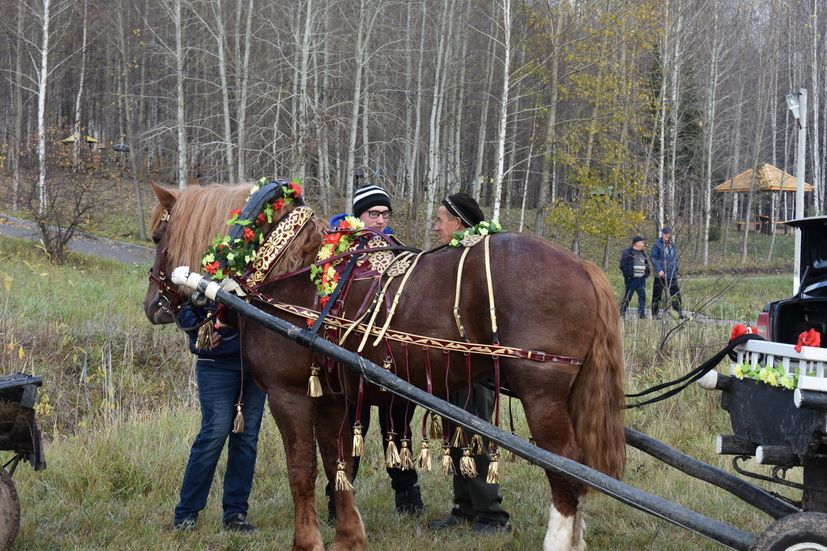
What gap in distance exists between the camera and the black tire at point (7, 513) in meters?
3.70

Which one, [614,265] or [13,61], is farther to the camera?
[13,61]

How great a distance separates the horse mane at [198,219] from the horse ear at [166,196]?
3.0 inches

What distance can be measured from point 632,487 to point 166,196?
2.84 meters

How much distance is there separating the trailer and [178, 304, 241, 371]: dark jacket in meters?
0.46

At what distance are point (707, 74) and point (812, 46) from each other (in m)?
3.91

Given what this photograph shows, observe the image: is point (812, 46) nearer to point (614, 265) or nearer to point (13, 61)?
point (614, 265)

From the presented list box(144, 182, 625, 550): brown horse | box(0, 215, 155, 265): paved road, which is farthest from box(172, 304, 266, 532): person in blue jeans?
box(0, 215, 155, 265): paved road

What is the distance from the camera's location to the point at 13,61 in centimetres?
3347

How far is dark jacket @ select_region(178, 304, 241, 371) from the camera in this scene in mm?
4332

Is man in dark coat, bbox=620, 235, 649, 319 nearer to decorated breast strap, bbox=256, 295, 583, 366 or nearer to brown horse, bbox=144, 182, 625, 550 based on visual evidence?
brown horse, bbox=144, 182, 625, 550

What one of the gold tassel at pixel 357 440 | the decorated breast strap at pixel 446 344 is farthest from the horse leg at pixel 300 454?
the decorated breast strap at pixel 446 344

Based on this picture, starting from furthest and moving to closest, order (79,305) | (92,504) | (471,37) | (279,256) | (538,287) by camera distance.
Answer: (471,37) < (79,305) < (92,504) < (279,256) < (538,287)

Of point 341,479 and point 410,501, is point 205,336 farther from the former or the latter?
point 410,501

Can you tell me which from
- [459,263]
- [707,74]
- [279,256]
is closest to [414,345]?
[459,263]
